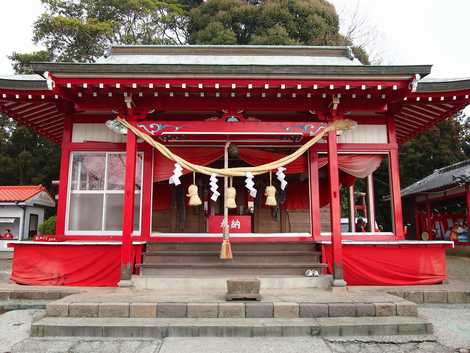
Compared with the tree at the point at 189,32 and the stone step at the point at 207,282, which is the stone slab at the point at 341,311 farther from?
the tree at the point at 189,32

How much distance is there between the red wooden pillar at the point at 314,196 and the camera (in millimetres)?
7817

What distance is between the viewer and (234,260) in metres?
7.32

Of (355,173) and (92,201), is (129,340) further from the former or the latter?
(355,173)

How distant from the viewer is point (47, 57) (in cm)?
2456

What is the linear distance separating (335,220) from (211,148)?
330cm

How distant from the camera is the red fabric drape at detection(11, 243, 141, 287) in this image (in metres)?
7.27

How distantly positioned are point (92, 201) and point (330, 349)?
6.07 meters

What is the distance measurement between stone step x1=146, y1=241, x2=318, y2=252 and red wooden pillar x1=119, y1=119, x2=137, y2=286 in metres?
0.77

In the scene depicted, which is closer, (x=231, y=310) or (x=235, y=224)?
(x=231, y=310)

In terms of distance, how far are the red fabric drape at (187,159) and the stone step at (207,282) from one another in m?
2.37

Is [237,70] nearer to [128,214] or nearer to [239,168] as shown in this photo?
[239,168]

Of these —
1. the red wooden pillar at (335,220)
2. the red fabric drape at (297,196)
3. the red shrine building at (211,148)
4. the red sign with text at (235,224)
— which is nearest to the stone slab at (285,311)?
the red wooden pillar at (335,220)

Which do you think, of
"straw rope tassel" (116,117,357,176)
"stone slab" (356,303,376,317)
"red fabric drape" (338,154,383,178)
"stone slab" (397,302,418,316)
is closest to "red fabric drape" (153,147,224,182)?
"straw rope tassel" (116,117,357,176)

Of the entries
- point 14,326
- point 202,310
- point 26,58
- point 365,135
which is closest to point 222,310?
point 202,310
